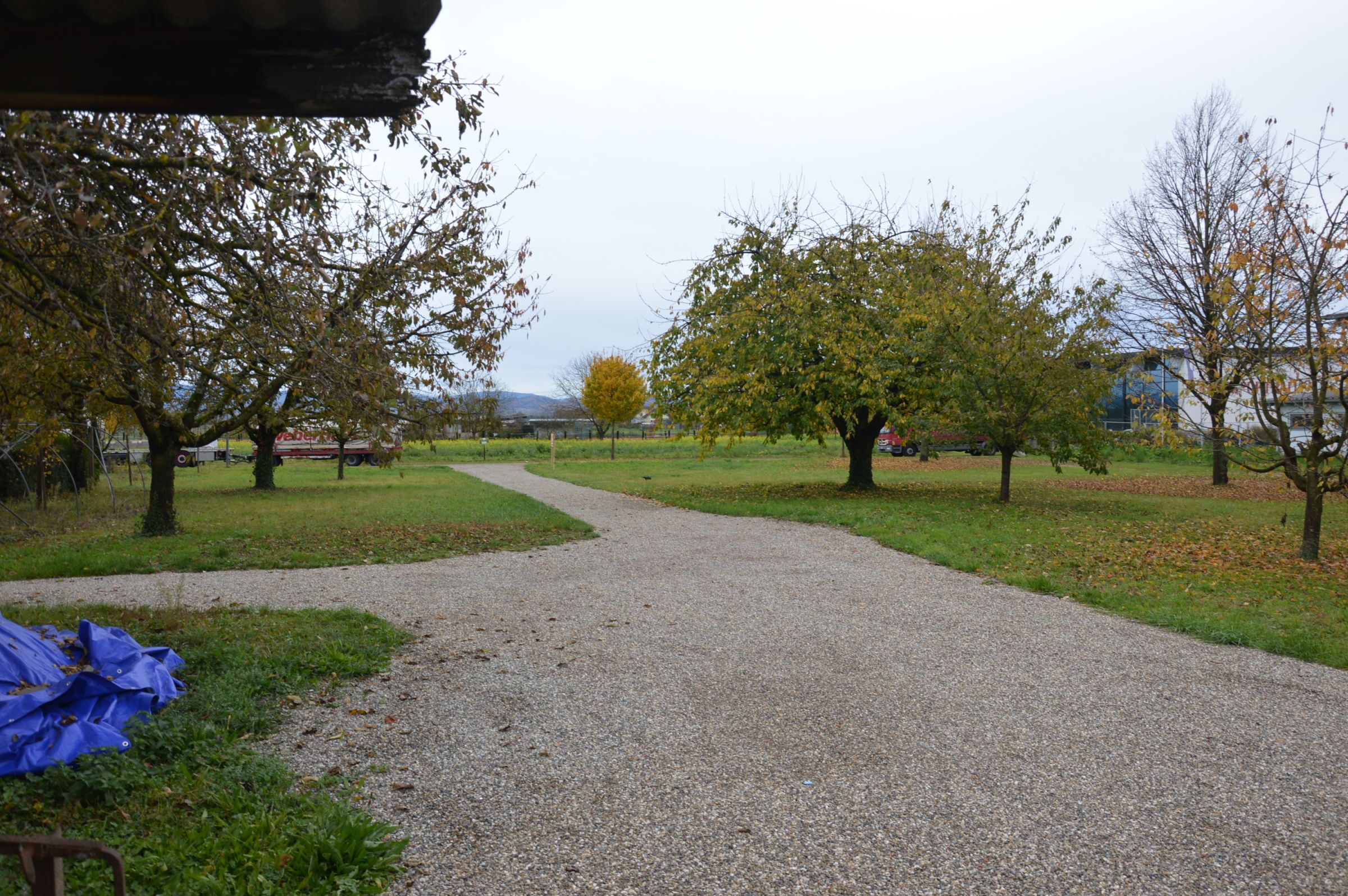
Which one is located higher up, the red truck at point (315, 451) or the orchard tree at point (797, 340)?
the orchard tree at point (797, 340)

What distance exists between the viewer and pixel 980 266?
61.5 feet

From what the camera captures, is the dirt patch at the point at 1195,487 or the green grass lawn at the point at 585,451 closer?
the dirt patch at the point at 1195,487

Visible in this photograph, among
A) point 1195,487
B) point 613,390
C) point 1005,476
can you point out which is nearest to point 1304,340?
point 1005,476

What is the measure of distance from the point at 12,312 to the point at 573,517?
9.32 metres

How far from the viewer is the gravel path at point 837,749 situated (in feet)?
10.5

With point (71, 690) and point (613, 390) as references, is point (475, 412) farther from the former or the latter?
point (613, 390)

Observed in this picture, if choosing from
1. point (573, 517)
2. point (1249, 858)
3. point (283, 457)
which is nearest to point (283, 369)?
point (1249, 858)

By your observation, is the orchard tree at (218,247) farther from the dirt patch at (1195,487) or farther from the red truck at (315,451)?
the red truck at (315,451)

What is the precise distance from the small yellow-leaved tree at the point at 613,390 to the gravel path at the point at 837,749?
34834 mm

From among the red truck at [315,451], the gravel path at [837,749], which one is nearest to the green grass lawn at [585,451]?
the red truck at [315,451]

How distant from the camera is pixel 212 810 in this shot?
11.4ft

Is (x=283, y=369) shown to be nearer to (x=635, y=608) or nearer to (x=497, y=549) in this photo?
(x=635, y=608)

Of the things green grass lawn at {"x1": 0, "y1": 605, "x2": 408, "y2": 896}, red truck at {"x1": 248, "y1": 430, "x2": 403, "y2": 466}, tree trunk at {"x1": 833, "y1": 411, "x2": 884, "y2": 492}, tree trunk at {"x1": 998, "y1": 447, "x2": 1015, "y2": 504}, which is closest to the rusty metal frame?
green grass lawn at {"x1": 0, "y1": 605, "x2": 408, "y2": 896}

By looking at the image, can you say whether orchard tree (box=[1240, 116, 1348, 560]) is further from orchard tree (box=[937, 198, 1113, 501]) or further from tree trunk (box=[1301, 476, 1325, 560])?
orchard tree (box=[937, 198, 1113, 501])
